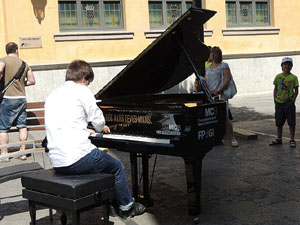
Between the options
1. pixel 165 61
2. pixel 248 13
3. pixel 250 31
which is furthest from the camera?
pixel 248 13

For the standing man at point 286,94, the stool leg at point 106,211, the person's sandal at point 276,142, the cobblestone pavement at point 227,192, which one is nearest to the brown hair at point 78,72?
the stool leg at point 106,211

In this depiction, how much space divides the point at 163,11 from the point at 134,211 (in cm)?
1264

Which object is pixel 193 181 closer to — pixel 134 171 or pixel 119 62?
pixel 134 171

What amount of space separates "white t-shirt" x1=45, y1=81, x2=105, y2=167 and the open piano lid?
2.99ft

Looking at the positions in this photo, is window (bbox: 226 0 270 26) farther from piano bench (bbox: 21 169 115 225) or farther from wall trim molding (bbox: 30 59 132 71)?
piano bench (bbox: 21 169 115 225)

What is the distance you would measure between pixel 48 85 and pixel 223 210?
10.5 meters

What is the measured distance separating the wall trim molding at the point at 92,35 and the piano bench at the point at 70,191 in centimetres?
1090

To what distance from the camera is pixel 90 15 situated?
612 inches

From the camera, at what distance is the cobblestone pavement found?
15.7 feet

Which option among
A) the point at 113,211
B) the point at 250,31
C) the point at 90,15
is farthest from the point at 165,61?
the point at 250,31

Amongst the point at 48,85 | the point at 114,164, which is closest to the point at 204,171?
the point at 114,164

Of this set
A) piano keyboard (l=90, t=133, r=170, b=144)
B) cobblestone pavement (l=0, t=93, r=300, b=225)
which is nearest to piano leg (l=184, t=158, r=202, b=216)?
cobblestone pavement (l=0, t=93, r=300, b=225)

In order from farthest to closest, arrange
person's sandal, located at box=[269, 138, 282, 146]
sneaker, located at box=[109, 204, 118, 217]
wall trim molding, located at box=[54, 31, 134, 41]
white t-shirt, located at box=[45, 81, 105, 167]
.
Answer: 1. wall trim molding, located at box=[54, 31, 134, 41]
2. person's sandal, located at box=[269, 138, 282, 146]
3. sneaker, located at box=[109, 204, 118, 217]
4. white t-shirt, located at box=[45, 81, 105, 167]

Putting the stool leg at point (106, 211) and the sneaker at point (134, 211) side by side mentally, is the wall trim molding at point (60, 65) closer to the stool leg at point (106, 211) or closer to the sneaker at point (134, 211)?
the sneaker at point (134, 211)
